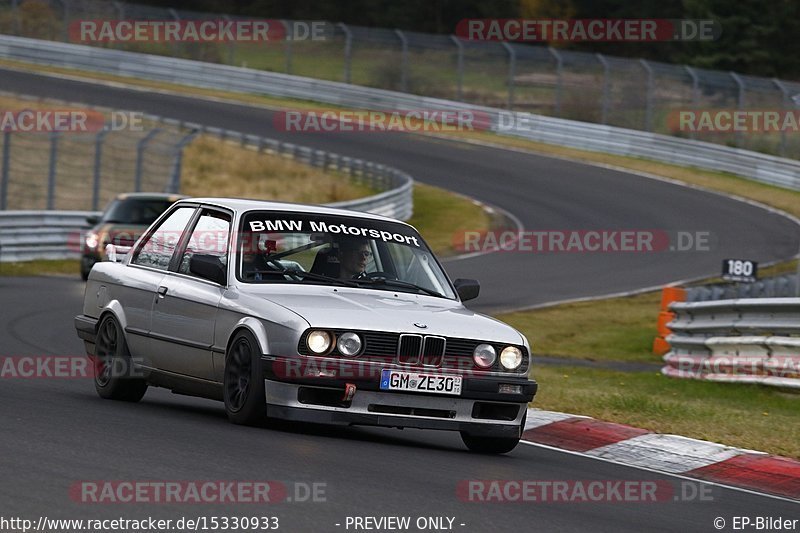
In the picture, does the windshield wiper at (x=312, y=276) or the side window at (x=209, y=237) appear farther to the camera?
the side window at (x=209, y=237)

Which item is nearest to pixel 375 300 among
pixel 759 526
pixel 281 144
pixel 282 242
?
pixel 282 242

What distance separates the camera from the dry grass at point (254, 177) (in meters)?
36.4

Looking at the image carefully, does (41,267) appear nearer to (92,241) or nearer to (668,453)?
(92,241)

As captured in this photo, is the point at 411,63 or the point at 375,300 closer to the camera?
the point at 375,300

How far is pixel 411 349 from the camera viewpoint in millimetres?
8516

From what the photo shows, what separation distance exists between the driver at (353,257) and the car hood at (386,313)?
26 centimetres

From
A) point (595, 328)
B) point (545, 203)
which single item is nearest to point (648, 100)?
point (545, 203)

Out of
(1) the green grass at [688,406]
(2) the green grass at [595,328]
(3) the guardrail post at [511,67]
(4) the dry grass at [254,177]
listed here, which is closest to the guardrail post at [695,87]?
(3) the guardrail post at [511,67]

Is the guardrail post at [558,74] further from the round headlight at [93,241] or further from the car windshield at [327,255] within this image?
the car windshield at [327,255]

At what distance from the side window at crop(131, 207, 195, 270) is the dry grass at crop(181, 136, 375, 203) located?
2439 cm

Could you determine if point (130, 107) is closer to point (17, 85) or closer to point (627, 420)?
point (17, 85)

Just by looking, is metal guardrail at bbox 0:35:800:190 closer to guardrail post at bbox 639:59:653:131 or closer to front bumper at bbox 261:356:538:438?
guardrail post at bbox 639:59:653:131

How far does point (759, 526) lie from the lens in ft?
23.2

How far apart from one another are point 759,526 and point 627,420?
3520mm
